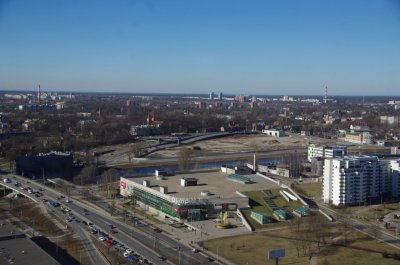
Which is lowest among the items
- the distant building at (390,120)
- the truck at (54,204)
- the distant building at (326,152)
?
the truck at (54,204)

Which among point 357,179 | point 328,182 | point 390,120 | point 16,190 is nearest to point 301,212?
point 328,182

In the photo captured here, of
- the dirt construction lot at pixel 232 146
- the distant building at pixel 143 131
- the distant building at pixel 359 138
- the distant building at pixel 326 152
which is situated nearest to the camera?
the distant building at pixel 326 152

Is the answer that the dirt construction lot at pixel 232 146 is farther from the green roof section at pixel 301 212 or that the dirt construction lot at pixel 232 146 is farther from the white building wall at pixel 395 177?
the green roof section at pixel 301 212

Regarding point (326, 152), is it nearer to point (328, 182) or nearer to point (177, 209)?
point (328, 182)

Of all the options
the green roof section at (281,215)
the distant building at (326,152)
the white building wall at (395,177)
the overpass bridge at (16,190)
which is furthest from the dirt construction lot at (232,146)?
the green roof section at (281,215)

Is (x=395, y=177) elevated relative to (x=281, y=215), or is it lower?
elevated

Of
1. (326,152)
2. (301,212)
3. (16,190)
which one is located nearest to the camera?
(301,212)

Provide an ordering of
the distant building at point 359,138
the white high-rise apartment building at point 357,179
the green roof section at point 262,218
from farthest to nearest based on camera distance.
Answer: the distant building at point 359,138 < the white high-rise apartment building at point 357,179 < the green roof section at point 262,218
